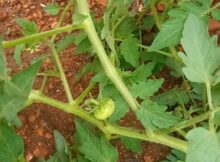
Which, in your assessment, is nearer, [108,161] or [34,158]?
[108,161]

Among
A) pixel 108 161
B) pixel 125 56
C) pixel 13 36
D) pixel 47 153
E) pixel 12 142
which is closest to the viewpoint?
pixel 12 142

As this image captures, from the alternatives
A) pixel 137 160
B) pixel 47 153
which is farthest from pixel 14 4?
pixel 137 160

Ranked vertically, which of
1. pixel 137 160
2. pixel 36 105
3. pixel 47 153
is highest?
pixel 36 105

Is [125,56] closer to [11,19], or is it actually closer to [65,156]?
[65,156]

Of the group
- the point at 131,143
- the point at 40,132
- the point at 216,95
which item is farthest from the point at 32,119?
the point at 216,95

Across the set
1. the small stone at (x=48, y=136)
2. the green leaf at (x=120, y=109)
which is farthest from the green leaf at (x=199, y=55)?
the small stone at (x=48, y=136)

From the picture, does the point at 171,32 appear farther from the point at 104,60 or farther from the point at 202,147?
the point at 202,147

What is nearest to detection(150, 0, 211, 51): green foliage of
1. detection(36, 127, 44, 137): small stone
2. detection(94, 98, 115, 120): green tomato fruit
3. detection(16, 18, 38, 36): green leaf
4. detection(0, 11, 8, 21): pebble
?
detection(94, 98, 115, 120): green tomato fruit
